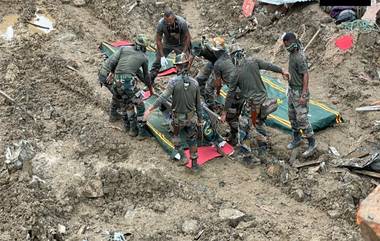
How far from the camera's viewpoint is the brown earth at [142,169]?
8.58 metres

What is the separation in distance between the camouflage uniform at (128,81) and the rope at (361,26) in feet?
15.1

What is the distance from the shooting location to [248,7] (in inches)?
579

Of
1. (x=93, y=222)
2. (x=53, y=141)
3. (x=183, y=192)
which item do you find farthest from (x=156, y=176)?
(x=53, y=141)

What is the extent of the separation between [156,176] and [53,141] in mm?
2153

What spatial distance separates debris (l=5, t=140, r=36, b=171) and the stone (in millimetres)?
5271

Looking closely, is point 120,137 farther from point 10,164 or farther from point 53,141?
point 10,164

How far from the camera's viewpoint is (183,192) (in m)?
9.28

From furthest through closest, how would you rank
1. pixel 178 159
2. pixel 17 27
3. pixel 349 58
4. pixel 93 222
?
pixel 17 27 < pixel 349 58 < pixel 178 159 < pixel 93 222

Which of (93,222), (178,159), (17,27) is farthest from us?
(17,27)

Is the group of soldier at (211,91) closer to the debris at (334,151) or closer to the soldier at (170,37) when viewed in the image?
the soldier at (170,37)

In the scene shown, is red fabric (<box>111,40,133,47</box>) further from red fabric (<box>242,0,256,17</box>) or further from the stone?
the stone

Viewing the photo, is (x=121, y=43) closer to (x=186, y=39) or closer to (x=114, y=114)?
(x=186, y=39)

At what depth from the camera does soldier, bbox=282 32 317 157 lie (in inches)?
367

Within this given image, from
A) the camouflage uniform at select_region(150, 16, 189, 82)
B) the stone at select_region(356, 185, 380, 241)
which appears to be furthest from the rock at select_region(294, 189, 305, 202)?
the camouflage uniform at select_region(150, 16, 189, 82)
